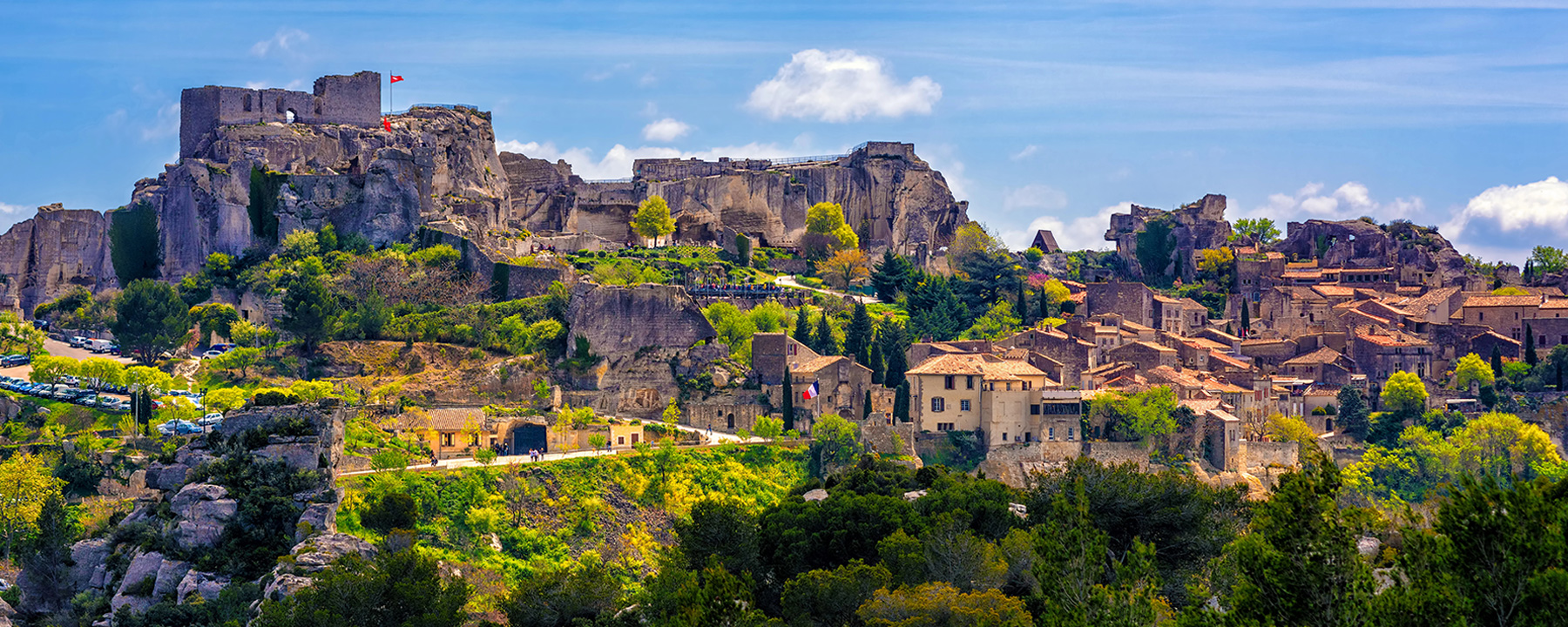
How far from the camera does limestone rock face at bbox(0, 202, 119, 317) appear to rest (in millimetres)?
83062

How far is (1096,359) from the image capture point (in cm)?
7781

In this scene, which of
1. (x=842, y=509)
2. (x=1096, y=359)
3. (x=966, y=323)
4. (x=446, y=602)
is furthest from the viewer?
(x=966, y=323)

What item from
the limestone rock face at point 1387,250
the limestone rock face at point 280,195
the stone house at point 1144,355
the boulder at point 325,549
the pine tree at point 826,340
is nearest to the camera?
the boulder at point 325,549

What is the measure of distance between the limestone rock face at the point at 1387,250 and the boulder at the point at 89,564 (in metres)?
72.2

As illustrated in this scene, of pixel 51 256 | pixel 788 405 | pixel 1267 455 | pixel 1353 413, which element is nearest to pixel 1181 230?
pixel 1353 413

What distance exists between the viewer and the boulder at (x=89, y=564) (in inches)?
1907

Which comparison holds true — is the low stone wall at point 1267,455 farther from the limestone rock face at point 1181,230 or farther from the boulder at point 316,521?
the boulder at point 316,521

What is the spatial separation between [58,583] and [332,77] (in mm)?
45033

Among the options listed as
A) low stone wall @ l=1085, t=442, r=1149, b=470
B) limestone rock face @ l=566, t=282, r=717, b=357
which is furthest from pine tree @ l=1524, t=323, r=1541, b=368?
limestone rock face @ l=566, t=282, r=717, b=357

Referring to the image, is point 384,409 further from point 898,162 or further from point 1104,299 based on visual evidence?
point 898,162

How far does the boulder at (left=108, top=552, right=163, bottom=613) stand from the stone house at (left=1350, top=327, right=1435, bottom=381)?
54.9 metres

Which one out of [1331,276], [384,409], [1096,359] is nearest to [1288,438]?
[1096,359]

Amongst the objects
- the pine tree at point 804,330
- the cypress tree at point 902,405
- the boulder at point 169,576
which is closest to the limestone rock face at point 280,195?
the pine tree at point 804,330

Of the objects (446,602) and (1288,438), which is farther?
(1288,438)
